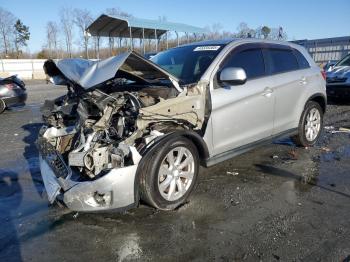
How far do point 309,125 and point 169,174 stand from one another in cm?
354

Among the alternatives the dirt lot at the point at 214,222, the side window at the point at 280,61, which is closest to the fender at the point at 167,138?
the dirt lot at the point at 214,222

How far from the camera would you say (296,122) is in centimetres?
629

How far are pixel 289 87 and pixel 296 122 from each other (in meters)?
0.69

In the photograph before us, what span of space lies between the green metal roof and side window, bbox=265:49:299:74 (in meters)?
21.2

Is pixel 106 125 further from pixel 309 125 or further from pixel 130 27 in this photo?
pixel 130 27

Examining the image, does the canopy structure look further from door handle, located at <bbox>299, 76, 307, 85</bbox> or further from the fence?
door handle, located at <bbox>299, 76, 307, 85</bbox>

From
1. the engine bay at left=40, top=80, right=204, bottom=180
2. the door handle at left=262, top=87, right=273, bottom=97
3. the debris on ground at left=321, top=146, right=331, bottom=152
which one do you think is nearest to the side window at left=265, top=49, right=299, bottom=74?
the door handle at left=262, top=87, right=273, bottom=97

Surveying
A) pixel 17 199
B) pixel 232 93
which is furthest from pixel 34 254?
pixel 232 93

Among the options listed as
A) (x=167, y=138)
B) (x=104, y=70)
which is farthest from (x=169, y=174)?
(x=104, y=70)

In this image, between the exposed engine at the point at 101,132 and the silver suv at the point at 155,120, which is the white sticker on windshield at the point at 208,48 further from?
the exposed engine at the point at 101,132

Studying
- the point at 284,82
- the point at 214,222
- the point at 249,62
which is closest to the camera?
the point at 214,222

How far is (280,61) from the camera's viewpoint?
596 cm

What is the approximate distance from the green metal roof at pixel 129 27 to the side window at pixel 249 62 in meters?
21.8

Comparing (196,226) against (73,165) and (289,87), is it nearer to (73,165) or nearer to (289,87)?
(73,165)
